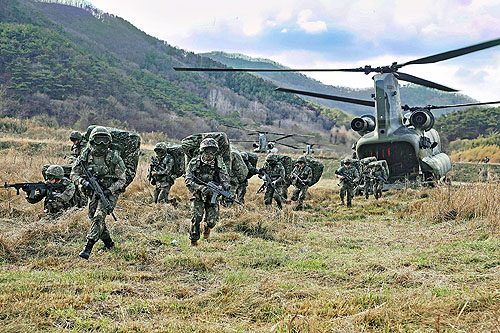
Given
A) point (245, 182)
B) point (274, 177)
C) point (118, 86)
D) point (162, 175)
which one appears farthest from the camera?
point (118, 86)

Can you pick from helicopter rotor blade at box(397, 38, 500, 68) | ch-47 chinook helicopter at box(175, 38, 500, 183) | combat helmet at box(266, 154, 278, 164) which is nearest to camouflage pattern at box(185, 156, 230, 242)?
combat helmet at box(266, 154, 278, 164)

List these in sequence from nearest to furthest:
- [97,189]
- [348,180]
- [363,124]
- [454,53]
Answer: [97,189]
[454,53]
[348,180]
[363,124]

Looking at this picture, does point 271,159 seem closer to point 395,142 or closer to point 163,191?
point 163,191

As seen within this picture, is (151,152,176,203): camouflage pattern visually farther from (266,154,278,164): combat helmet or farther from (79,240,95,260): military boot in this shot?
(79,240,95,260): military boot

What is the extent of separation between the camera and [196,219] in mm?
6953

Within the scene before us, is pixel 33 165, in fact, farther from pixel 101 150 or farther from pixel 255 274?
pixel 255 274

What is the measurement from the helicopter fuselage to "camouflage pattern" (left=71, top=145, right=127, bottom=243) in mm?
11450

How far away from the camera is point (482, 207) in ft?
26.9

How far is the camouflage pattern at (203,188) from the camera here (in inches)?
276

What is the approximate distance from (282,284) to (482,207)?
562cm

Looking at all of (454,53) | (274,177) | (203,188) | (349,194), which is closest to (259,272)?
(203,188)

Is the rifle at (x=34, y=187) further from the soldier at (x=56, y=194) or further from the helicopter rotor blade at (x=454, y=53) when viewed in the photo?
the helicopter rotor blade at (x=454, y=53)

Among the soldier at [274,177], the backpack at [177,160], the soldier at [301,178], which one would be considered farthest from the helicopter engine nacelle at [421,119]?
the backpack at [177,160]

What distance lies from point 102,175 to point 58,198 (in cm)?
284
